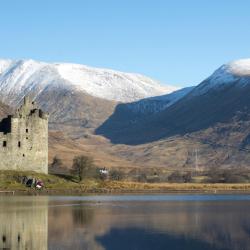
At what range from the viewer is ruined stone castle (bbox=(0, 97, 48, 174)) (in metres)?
116

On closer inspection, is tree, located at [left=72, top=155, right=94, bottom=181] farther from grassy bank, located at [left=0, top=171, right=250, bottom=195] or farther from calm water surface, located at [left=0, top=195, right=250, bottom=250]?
calm water surface, located at [left=0, top=195, right=250, bottom=250]

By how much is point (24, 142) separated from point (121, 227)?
61138 millimetres

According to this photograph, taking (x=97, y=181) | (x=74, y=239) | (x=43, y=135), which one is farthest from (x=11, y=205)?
(x=97, y=181)

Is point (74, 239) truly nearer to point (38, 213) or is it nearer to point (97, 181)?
point (38, 213)

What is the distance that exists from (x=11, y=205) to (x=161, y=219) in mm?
21409

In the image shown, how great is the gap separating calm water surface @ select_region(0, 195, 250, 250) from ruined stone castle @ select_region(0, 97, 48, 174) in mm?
34635

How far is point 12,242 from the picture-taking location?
48.3 metres

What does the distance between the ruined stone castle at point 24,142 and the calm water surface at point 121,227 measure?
3463 cm

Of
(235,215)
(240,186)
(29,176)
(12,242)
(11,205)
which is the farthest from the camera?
(240,186)

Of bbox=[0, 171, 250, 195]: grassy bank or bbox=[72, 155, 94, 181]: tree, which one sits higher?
bbox=[72, 155, 94, 181]: tree

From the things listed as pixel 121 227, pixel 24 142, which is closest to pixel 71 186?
pixel 24 142

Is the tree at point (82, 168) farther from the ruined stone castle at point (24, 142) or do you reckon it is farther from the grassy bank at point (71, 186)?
the ruined stone castle at point (24, 142)

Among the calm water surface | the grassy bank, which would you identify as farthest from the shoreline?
the calm water surface

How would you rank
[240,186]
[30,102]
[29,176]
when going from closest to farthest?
[29,176] → [30,102] → [240,186]
